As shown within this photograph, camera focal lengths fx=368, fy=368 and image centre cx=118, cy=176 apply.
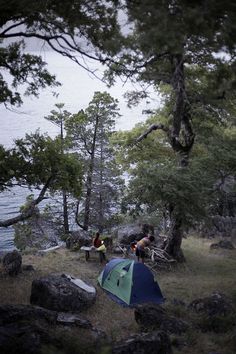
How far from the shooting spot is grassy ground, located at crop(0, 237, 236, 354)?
10648mm

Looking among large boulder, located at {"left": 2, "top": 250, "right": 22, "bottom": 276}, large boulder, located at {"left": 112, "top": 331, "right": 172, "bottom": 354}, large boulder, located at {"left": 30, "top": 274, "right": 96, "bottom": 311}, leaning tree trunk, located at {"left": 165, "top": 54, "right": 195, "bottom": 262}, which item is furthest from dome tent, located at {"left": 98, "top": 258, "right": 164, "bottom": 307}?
large boulder, located at {"left": 112, "top": 331, "right": 172, "bottom": 354}

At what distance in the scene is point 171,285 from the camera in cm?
1753

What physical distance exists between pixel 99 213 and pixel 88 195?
9.20 feet

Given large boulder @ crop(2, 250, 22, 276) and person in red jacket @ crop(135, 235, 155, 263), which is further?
person in red jacket @ crop(135, 235, 155, 263)

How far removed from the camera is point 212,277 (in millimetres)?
19391

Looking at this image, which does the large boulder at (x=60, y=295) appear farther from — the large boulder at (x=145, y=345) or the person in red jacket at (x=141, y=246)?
the person in red jacket at (x=141, y=246)

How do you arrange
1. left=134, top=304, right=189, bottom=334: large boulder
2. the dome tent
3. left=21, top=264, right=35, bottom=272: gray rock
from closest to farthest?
left=134, top=304, right=189, bottom=334: large boulder → the dome tent → left=21, top=264, right=35, bottom=272: gray rock

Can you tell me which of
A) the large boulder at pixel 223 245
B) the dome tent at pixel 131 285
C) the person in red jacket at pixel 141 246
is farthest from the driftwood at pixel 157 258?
the large boulder at pixel 223 245

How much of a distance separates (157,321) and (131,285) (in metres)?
3.80

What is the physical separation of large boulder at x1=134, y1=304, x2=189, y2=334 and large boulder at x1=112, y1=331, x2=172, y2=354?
2.30m

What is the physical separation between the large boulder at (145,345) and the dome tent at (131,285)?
5.83m

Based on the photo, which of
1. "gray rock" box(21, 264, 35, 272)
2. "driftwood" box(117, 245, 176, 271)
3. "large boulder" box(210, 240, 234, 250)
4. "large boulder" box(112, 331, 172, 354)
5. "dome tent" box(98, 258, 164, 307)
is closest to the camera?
"large boulder" box(112, 331, 172, 354)

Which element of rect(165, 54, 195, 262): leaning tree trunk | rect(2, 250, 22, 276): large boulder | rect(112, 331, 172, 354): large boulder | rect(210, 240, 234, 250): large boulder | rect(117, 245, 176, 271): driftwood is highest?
rect(165, 54, 195, 262): leaning tree trunk

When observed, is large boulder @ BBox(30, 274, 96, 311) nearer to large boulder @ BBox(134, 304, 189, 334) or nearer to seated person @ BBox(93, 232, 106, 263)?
large boulder @ BBox(134, 304, 189, 334)
